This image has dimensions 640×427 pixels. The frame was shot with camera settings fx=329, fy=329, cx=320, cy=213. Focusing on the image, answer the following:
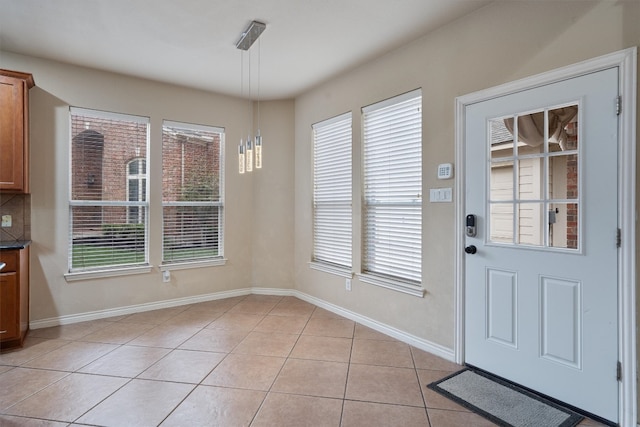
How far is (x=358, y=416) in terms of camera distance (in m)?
1.99

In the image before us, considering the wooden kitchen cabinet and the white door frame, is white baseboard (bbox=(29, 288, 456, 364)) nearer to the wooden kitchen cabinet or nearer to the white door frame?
the wooden kitchen cabinet

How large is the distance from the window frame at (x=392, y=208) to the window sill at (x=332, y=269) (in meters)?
0.19

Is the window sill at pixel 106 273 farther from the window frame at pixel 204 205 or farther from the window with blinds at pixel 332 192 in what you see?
the window with blinds at pixel 332 192

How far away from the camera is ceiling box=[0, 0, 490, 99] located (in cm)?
250

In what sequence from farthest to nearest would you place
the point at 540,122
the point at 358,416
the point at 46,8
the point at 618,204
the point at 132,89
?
the point at 132,89, the point at 46,8, the point at 540,122, the point at 358,416, the point at 618,204

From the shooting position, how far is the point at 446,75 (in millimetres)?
2742

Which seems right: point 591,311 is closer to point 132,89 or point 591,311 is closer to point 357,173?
point 357,173

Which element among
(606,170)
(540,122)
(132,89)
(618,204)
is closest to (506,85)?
(540,122)

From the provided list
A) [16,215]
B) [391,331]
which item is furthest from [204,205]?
[391,331]

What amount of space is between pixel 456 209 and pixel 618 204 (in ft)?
3.23

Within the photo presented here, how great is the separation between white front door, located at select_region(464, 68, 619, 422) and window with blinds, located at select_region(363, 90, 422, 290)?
0.54 metres

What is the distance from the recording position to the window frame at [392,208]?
302cm

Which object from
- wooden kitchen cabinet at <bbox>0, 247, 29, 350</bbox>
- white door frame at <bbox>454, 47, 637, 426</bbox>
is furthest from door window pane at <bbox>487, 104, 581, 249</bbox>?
wooden kitchen cabinet at <bbox>0, 247, 29, 350</bbox>

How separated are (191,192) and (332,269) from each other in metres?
2.08
